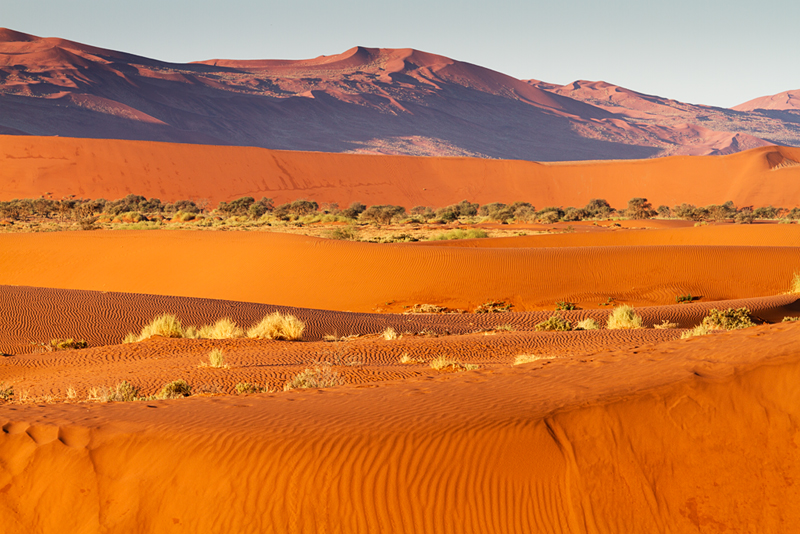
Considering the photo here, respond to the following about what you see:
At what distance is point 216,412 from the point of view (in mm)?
5727

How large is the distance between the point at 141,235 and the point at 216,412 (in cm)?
2304

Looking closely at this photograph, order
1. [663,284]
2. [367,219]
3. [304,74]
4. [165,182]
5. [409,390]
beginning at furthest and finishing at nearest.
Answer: [304,74]
[165,182]
[367,219]
[663,284]
[409,390]

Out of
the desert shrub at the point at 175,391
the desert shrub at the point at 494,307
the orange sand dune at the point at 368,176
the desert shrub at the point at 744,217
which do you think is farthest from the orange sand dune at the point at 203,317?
the orange sand dune at the point at 368,176

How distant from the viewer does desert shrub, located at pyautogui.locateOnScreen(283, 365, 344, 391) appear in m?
7.84

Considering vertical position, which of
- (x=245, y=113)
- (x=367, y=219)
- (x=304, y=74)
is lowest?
(x=367, y=219)

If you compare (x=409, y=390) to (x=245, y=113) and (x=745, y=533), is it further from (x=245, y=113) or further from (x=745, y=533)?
(x=245, y=113)

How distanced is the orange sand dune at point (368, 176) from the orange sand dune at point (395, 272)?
4090 centimetres

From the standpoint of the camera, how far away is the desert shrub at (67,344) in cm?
1248

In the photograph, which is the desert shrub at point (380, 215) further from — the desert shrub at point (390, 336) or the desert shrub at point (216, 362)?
the desert shrub at point (216, 362)

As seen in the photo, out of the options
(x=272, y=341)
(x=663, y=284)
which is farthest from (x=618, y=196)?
(x=272, y=341)

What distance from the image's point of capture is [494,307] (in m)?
18.9

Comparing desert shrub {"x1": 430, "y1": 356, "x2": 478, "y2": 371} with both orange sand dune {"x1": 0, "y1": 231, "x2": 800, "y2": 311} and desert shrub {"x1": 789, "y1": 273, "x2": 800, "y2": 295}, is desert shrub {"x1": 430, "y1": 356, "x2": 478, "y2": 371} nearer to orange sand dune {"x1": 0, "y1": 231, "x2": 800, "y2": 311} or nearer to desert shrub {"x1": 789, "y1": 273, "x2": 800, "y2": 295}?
orange sand dune {"x1": 0, "y1": 231, "x2": 800, "y2": 311}

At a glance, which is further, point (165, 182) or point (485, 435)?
point (165, 182)

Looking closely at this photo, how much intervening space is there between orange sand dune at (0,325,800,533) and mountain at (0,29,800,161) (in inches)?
4030
